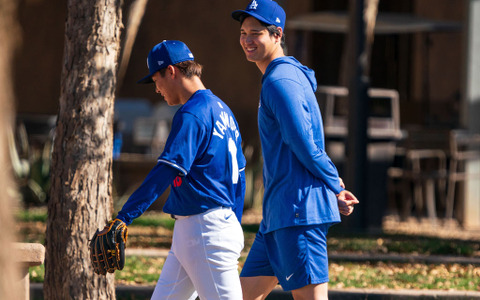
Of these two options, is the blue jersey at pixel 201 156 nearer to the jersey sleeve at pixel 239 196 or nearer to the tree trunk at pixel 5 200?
the jersey sleeve at pixel 239 196

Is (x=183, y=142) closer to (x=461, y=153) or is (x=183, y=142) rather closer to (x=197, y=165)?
(x=197, y=165)

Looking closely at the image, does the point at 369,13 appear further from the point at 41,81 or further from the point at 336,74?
the point at 41,81

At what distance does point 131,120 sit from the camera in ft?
51.0

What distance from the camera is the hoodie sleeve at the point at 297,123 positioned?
3961mm

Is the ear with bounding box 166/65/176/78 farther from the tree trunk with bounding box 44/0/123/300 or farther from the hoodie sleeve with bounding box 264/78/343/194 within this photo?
the tree trunk with bounding box 44/0/123/300

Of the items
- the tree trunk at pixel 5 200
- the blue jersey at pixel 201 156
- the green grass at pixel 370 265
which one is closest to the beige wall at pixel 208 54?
the green grass at pixel 370 265

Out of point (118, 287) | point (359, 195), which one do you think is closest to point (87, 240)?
point (118, 287)

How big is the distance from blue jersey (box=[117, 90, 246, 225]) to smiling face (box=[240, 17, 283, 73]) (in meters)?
0.32

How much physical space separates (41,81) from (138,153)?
9.24ft

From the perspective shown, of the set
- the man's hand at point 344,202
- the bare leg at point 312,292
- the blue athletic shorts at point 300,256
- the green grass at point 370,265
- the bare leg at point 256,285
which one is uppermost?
the man's hand at point 344,202

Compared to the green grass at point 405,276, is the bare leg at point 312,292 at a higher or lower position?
higher

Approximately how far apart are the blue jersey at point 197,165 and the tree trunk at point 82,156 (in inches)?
63.6

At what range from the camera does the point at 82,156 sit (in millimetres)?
5543

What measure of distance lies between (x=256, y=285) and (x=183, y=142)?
3.05ft
